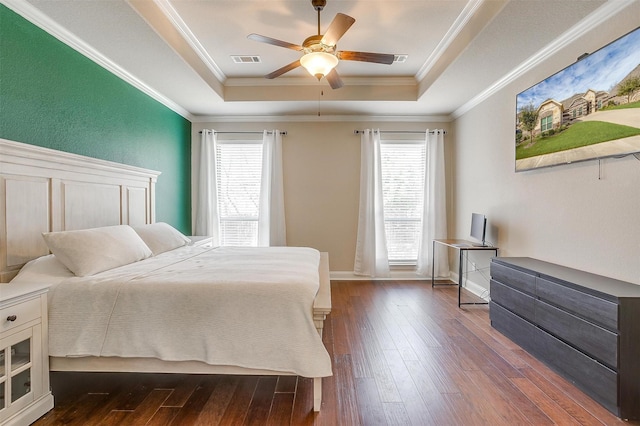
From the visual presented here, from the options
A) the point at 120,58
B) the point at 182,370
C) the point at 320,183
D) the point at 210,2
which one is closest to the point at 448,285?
the point at 320,183

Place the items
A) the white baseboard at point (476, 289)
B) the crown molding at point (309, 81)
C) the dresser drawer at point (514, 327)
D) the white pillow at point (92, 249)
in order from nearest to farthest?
the white pillow at point (92, 249)
the dresser drawer at point (514, 327)
the white baseboard at point (476, 289)
the crown molding at point (309, 81)

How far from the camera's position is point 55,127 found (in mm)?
2439

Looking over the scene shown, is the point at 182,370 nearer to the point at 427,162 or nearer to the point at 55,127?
the point at 55,127

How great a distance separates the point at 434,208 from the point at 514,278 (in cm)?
224

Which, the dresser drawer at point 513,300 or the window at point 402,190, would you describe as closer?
the dresser drawer at point 513,300

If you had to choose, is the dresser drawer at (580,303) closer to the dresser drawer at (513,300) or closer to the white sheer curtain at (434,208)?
the dresser drawer at (513,300)

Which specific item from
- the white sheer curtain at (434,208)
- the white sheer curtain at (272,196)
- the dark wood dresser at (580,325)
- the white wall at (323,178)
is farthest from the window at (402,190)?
the dark wood dresser at (580,325)

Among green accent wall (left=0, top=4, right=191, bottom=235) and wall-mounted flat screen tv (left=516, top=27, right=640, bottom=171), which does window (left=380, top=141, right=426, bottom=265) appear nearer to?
wall-mounted flat screen tv (left=516, top=27, right=640, bottom=171)

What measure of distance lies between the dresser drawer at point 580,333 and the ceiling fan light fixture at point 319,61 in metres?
2.49

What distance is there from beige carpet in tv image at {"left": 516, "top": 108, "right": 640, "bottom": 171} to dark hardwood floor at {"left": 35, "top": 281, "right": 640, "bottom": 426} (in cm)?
162

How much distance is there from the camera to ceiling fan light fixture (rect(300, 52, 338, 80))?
2.40m

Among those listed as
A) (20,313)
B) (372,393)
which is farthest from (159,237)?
(372,393)

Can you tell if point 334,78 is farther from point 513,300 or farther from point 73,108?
point 513,300

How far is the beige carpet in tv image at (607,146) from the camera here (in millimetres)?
1962
